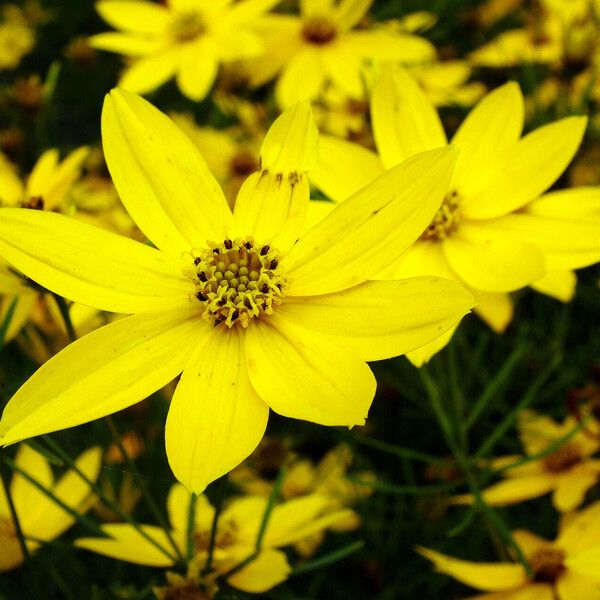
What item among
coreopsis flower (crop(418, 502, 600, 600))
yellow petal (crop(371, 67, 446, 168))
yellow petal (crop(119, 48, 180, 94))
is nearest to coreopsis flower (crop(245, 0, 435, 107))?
yellow petal (crop(119, 48, 180, 94))

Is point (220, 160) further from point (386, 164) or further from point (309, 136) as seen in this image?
point (309, 136)

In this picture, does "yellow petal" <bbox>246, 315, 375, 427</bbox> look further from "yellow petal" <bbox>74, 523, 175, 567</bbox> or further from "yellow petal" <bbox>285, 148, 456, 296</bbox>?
"yellow petal" <bbox>74, 523, 175, 567</bbox>

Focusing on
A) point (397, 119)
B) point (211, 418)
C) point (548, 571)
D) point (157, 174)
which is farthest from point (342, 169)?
point (548, 571)

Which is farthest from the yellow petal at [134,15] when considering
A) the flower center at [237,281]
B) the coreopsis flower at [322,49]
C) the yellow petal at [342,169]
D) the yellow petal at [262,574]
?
the yellow petal at [262,574]

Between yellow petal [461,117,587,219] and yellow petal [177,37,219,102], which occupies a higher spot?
yellow petal [177,37,219,102]

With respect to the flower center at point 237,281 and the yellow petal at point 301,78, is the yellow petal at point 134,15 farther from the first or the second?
the flower center at point 237,281
